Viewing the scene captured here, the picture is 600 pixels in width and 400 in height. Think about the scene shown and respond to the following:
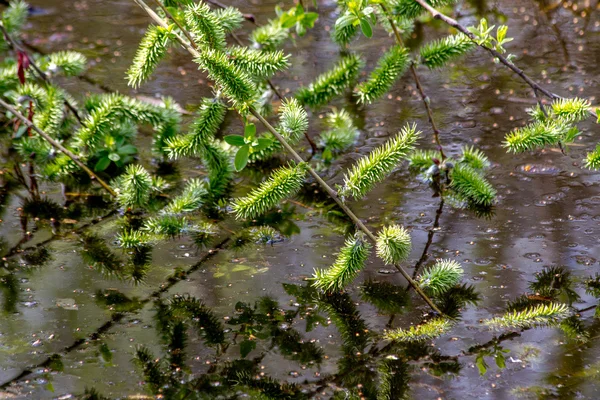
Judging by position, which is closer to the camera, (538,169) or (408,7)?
(408,7)

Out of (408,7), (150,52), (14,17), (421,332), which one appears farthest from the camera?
(14,17)

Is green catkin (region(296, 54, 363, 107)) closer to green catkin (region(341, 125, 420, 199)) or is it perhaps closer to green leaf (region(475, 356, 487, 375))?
green catkin (region(341, 125, 420, 199))

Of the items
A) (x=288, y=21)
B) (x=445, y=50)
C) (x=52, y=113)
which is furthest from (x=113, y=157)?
(x=445, y=50)

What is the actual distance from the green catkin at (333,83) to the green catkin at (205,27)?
0.99 meters

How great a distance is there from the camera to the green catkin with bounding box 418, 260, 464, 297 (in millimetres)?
2340

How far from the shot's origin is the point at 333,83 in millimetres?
3305

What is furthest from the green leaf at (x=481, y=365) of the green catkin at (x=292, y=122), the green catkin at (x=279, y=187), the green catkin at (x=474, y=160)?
the green catkin at (x=474, y=160)

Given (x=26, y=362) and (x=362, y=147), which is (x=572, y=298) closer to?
(x=362, y=147)

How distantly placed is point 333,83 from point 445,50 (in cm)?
54

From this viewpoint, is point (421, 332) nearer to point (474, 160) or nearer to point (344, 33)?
point (474, 160)

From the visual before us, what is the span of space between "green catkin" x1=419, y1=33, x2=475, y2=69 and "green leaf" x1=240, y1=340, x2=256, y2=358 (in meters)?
1.41

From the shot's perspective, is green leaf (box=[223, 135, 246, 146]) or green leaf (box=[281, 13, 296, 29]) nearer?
green leaf (box=[223, 135, 246, 146])

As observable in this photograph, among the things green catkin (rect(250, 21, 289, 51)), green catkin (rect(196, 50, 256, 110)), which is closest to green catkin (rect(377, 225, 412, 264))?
green catkin (rect(196, 50, 256, 110))

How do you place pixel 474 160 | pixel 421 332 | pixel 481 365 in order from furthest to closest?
pixel 474 160 < pixel 421 332 < pixel 481 365
